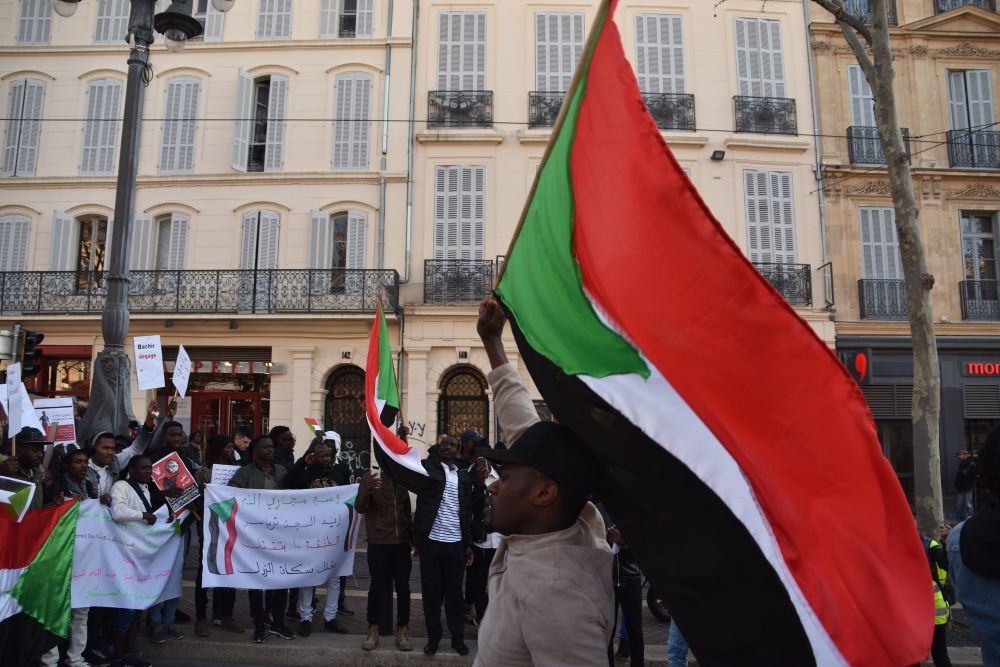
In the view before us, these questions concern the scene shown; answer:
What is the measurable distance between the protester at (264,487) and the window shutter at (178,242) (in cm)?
1389

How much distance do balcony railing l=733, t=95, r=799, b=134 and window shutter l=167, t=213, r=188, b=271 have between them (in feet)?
49.1

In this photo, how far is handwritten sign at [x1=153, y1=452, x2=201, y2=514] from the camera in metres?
6.91

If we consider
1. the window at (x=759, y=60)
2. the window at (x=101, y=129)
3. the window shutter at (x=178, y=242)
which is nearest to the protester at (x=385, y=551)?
the window shutter at (x=178, y=242)

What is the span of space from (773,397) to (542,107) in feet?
63.4

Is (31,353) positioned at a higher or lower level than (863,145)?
lower

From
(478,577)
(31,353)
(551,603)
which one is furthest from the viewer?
(31,353)

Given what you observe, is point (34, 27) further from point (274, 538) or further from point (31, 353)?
point (274, 538)

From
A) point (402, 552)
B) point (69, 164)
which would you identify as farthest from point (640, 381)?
point (69, 164)

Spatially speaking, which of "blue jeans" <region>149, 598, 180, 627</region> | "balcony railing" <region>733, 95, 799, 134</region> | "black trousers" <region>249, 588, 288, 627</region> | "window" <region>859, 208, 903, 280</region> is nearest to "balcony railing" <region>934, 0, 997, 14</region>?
"balcony railing" <region>733, 95, 799, 134</region>

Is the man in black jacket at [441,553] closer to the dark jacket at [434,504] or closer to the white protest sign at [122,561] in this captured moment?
the dark jacket at [434,504]

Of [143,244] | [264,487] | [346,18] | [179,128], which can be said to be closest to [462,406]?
[143,244]

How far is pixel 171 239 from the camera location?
20344mm

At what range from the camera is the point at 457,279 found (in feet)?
64.6

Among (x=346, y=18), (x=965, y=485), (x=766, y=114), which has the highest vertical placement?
(x=346, y=18)
